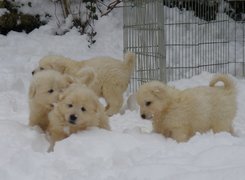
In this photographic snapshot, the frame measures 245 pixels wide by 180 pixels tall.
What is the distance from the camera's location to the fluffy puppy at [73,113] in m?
4.95

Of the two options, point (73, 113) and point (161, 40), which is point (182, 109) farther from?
point (161, 40)

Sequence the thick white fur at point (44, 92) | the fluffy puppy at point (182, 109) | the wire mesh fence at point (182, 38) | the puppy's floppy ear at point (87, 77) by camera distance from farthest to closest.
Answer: the wire mesh fence at point (182, 38) < the puppy's floppy ear at point (87, 77) < the thick white fur at point (44, 92) < the fluffy puppy at point (182, 109)

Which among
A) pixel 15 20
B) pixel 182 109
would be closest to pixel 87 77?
pixel 182 109

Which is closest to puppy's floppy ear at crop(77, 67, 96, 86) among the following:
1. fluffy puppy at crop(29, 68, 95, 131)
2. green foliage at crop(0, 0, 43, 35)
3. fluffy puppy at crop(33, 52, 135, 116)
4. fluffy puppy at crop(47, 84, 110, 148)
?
fluffy puppy at crop(29, 68, 95, 131)

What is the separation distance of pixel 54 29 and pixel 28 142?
263 inches

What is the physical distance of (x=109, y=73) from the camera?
6.79m

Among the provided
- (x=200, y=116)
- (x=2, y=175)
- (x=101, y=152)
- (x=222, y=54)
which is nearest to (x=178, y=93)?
(x=200, y=116)

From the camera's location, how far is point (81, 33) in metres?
11.1

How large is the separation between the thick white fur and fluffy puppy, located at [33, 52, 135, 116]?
1.28 meters

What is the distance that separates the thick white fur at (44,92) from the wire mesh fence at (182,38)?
285 centimetres

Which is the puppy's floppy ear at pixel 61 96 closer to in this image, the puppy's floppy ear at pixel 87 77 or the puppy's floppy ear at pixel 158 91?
the puppy's floppy ear at pixel 87 77

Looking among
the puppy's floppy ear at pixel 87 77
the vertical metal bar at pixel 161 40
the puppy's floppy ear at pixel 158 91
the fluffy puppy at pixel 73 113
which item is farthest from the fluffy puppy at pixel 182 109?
the vertical metal bar at pixel 161 40

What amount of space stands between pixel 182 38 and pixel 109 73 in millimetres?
3036

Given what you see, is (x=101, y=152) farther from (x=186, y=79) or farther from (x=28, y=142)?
(x=186, y=79)
